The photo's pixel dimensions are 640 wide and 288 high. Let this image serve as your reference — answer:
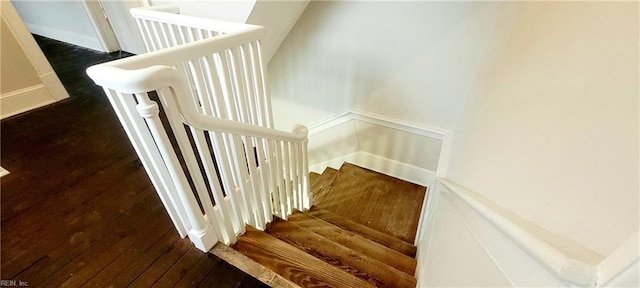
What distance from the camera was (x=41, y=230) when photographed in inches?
50.2

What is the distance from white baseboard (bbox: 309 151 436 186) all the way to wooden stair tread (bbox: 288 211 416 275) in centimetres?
100

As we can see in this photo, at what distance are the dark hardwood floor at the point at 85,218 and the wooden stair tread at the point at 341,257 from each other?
0.48 metres

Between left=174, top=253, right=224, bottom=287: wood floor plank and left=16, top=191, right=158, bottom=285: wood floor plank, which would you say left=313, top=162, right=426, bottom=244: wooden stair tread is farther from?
left=16, top=191, right=158, bottom=285: wood floor plank

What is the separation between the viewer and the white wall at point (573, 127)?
0.43 meters

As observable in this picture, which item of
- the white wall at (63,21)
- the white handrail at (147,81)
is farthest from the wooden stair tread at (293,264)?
the white wall at (63,21)

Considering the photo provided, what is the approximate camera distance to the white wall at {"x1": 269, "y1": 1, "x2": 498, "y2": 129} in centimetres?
183

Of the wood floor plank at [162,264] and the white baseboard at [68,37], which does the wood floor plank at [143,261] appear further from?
the white baseboard at [68,37]

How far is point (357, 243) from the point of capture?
1779 mm

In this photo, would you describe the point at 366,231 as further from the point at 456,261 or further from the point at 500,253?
the point at 500,253

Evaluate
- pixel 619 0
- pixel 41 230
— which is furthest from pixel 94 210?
pixel 619 0

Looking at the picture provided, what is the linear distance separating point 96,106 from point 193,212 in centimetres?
199

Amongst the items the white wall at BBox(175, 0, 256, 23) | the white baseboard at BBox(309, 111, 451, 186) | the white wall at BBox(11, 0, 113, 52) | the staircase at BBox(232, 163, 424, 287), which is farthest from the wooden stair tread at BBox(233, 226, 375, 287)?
the white wall at BBox(11, 0, 113, 52)

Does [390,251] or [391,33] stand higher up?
[391,33]

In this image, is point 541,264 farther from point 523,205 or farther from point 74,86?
point 74,86
